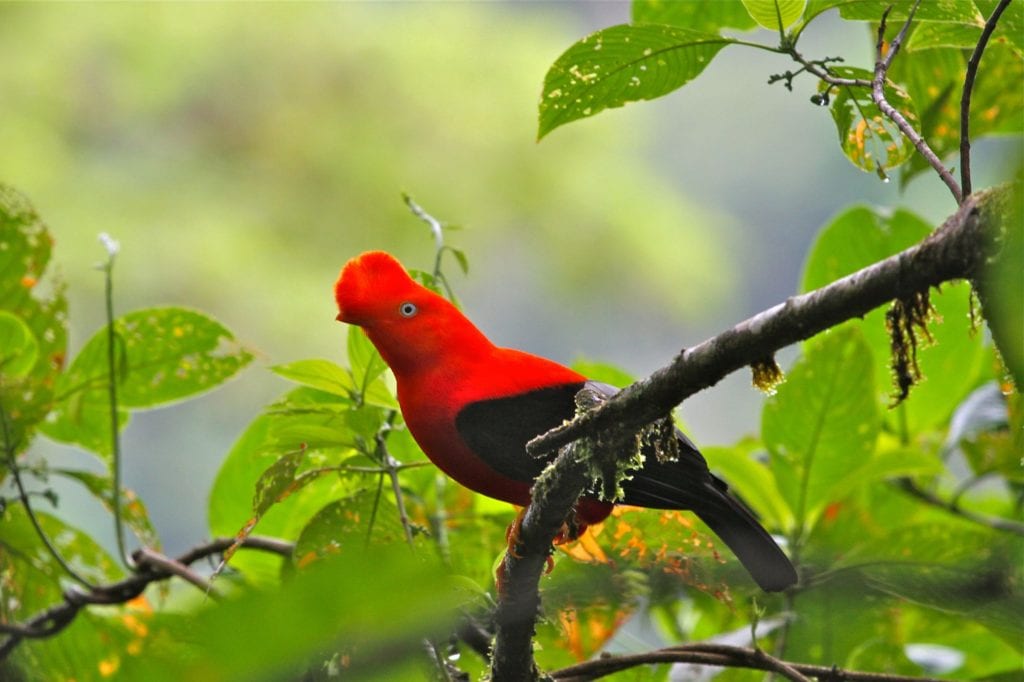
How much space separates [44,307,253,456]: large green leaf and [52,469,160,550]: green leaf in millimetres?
68

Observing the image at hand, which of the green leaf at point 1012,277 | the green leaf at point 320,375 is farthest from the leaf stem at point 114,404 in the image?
the green leaf at point 1012,277

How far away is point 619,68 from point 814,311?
55 centimetres

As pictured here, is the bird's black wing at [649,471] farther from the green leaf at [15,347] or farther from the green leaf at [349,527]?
the green leaf at [15,347]

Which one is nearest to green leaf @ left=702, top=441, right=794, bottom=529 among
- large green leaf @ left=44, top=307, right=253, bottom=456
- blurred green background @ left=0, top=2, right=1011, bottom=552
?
large green leaf @ left=44, top=307, right=253, bottom=456

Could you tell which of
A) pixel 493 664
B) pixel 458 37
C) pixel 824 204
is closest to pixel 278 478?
pixel 493 664

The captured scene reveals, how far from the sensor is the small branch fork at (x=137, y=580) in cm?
123

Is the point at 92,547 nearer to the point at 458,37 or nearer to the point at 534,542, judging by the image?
the point at 534,542

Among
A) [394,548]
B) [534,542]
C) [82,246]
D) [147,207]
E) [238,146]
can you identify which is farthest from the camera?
[238,146]

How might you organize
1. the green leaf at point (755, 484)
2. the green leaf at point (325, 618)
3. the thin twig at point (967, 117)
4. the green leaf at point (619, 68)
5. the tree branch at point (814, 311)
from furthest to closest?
1. the green leaf at point (755, 484)
2. the green leaf at point (619, 68)
3. the thin twig at point (967, 117)
4. the tree branch at point (814, 311)
5. the green leaf at point (325, 618)

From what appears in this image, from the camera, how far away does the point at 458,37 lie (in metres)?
10.1

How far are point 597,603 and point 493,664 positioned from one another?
99 mm

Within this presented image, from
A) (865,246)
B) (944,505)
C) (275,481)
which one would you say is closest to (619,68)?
(275,481)

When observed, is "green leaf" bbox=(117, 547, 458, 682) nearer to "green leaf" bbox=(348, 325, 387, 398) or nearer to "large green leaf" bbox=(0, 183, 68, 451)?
"green leaf" bbox=(348, 325, 387, 398)

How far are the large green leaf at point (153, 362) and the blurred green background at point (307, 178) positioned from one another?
7114 mm
